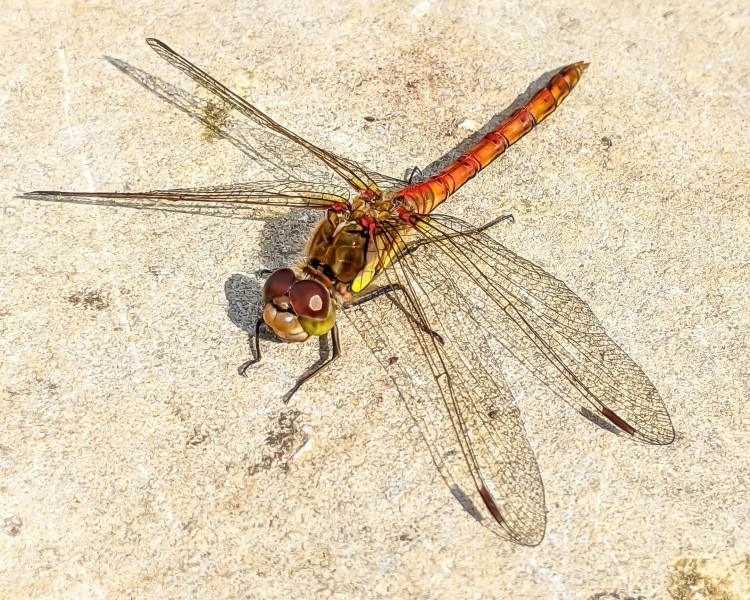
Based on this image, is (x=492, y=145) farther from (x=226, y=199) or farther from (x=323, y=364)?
(x=323, y=364)

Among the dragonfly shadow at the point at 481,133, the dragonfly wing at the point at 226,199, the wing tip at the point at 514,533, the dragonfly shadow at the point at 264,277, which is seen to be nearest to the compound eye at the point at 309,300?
the dragonfly shadow at the point at 264,277

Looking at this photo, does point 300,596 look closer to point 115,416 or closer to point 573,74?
point 115,416

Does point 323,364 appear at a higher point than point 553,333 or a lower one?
lower

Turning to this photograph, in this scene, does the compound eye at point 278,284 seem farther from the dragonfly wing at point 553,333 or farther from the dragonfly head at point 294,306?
the dragonfly wing at point 553,333

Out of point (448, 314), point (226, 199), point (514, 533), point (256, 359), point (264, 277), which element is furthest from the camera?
point (226, 199)

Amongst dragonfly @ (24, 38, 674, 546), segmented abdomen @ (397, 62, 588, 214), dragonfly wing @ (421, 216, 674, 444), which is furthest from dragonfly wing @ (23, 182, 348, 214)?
dragonfly wing @ (421, 216, 674, 444)

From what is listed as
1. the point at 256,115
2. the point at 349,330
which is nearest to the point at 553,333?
the point at 349,330

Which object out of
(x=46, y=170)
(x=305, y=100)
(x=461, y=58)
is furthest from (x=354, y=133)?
(x=46, y=170)
